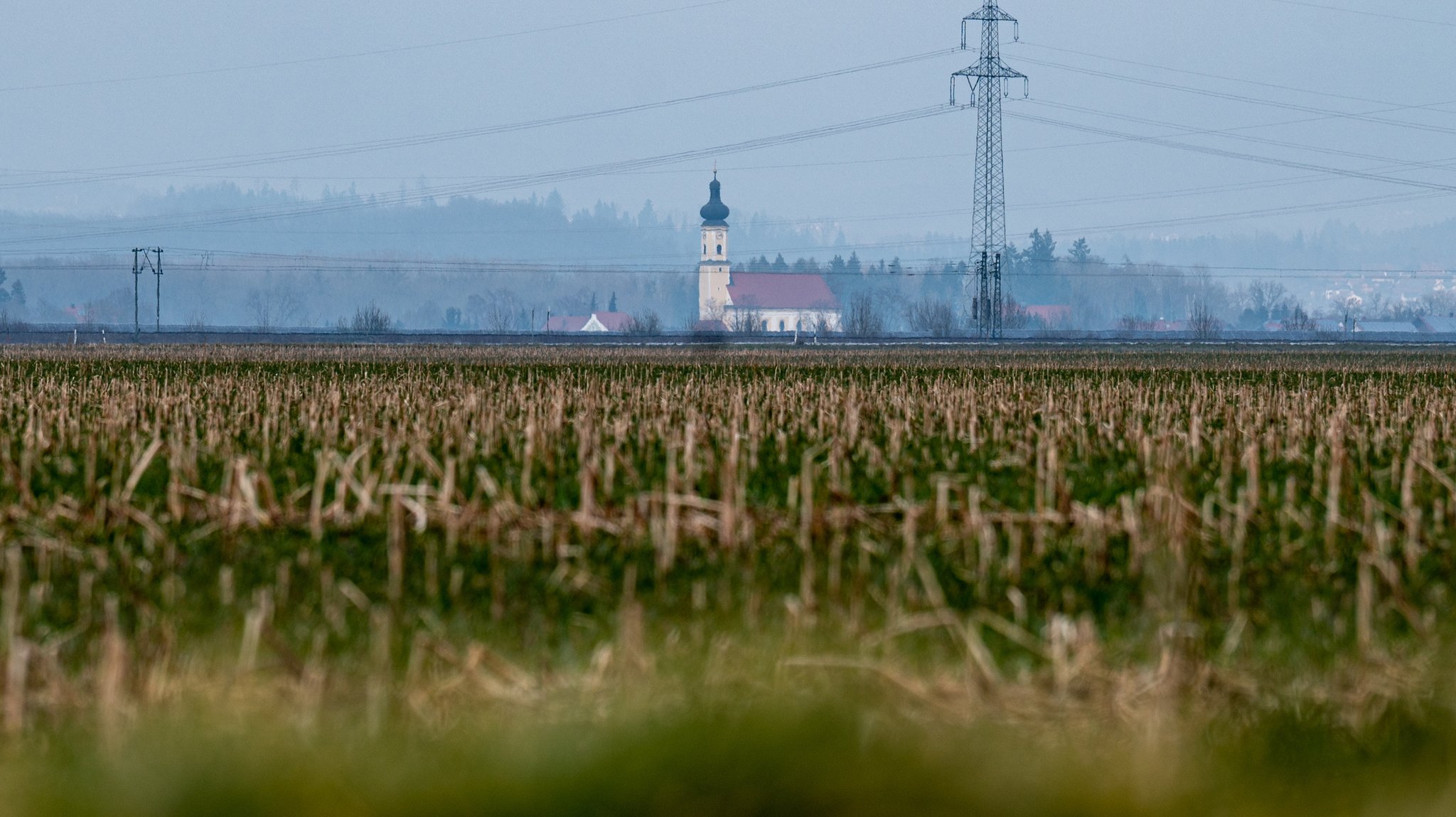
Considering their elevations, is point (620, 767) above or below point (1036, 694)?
above

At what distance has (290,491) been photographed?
10.6 metres

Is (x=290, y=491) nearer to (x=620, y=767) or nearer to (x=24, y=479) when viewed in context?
(x=24, y=479)

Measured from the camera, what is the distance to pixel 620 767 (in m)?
2.85

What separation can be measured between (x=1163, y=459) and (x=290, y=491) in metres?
5.92

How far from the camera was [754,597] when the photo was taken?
6844mm

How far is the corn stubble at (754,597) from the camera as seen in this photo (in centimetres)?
447

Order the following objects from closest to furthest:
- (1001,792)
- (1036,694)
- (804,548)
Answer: (1001,792) < (1036,694) < (804,548)

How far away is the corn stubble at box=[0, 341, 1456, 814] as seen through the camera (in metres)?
4.47

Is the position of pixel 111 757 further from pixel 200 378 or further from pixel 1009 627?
pixel 200 378

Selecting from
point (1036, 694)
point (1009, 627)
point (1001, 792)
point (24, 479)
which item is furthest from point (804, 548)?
point (1001, 792)

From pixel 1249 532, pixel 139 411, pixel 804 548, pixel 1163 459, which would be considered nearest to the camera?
pixel 804 548

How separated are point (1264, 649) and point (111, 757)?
427 centimetres

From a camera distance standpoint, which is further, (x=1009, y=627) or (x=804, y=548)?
(x=804, y=548)

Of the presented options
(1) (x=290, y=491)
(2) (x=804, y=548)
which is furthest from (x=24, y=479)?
(2) (x=804, y=548)
